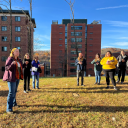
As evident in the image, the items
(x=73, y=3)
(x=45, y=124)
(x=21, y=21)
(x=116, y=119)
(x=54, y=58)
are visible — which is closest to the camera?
(x=45, y=124)

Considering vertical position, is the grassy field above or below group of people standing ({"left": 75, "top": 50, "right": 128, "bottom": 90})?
below

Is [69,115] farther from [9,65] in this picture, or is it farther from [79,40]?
[79,40]

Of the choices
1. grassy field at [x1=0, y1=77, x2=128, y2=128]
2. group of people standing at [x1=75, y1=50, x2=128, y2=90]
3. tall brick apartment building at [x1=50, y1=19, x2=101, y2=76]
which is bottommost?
grassy field at [x1=0, y1=77, x2=128, y2=128]

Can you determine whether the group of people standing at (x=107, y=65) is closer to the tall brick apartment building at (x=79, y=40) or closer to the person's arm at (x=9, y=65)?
the person's arm at (x=9, y=65)

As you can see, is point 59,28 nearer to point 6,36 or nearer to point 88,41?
point 88,41

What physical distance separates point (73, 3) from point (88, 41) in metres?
48.5

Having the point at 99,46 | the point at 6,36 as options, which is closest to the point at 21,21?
the point at 6,36

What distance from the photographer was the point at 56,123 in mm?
2529

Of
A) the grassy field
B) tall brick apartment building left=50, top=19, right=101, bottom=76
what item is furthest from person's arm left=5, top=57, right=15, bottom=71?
tall brick apartment building left=50, top=19, right=101, bottom=76

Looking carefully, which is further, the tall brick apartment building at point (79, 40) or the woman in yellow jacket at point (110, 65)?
the tall brick apartment building at point (79, 40)

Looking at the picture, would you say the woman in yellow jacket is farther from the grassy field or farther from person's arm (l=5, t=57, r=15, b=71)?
person's arm (l=5, t=57, r=15, b=71)

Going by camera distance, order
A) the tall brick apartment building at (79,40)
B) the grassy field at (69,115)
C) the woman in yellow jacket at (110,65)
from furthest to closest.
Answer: the tall brick apartment building at (79,40), the woman in yellow jacket at (110,65), the grassy field at (69,115)

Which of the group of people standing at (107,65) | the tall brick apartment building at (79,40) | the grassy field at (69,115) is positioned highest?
the tall brick apartment building at (79,40)

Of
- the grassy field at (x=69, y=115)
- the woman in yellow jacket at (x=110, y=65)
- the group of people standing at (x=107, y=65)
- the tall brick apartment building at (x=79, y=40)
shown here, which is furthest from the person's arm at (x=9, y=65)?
the tall brick apartment building at (x=79, y=40)
